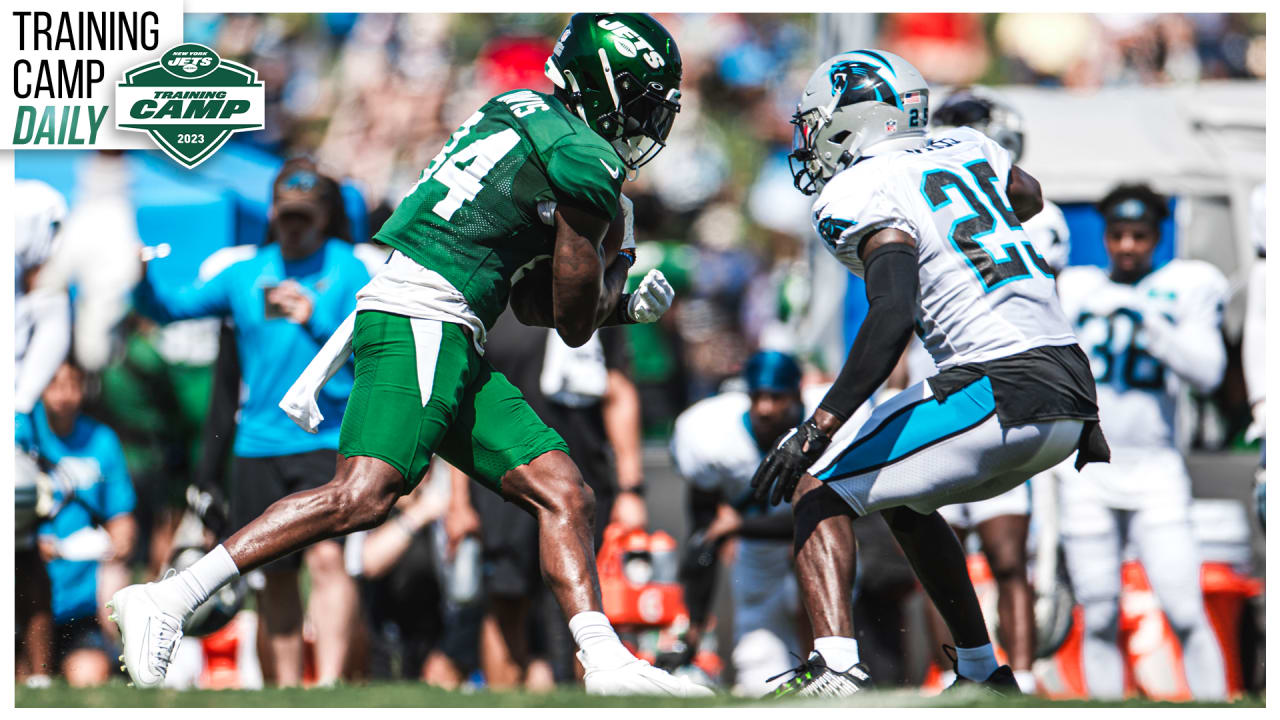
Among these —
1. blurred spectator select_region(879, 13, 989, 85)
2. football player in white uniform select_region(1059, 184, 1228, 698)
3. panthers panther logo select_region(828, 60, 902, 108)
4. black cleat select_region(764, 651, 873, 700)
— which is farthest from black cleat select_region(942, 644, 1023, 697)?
blurred spectator select_region(879, 13, 989, 85)

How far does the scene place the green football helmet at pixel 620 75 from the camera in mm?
4375

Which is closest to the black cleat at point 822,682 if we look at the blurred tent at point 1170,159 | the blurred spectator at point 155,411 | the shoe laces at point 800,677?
the shoe laces at point 800,677

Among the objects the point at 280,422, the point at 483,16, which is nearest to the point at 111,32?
the point at 280,422

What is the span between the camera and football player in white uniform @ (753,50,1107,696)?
13.7 feet

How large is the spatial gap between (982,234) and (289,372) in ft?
9.18

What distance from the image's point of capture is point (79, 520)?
6727 mm

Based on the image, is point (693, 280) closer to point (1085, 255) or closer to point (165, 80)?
point (1085, 255)

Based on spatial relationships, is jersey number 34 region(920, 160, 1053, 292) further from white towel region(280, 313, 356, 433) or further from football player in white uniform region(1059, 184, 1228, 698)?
football player in white uniform region(1059, 184, 1228, 698)

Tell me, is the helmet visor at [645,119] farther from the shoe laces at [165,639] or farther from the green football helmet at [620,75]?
the shoe laces at [165,639]

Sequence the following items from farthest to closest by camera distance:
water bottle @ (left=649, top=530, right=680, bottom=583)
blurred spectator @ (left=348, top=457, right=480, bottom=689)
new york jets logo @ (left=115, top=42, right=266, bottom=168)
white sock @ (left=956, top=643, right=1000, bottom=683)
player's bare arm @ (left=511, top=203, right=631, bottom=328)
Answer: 1. blurred spectator @ (left=348, top=457, right=480, bottom=689)
2. water bottle @ (left=649, top=530, right=680, bottom=583)
3. new york jets logo @ (left=115, top=42, right=266, bottom=168)
4. white sock @ (left=956, top=643, right=1000, bottom=683)
5. player's bare arm @ (left=511, top=203, right=631, bottom=328)

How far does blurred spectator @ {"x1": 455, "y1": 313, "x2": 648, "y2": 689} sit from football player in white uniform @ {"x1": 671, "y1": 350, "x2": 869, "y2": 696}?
1.02 ft

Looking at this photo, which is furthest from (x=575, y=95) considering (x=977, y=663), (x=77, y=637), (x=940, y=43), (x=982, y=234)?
(x=940, y=43)

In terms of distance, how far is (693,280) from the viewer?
1489 centimetres

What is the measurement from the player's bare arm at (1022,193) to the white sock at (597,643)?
1.75m
